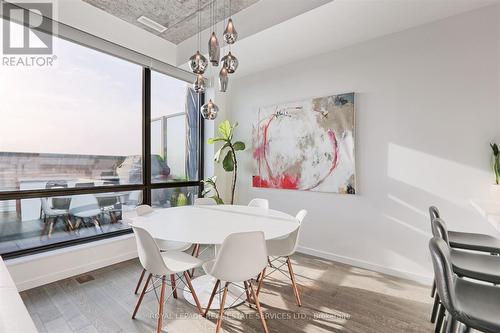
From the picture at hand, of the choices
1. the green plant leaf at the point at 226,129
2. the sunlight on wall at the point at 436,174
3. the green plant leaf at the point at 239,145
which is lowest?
the sunlight on wall at the point at 436,174

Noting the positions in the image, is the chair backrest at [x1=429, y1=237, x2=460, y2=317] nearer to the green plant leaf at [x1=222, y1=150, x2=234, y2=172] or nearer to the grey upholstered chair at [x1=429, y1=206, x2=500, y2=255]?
the grey upholstered chair at [x1=429, y1=206, x2=500, y2=255]

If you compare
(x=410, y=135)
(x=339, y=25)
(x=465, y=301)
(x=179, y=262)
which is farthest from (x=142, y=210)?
(x=410, y=135)

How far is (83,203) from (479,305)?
3722 mm

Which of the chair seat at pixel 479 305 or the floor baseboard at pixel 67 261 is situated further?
the floor baseboard at pixel 67 261

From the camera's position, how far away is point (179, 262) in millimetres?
1965

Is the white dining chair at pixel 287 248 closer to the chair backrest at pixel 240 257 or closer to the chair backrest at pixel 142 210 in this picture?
the chair backrest at pixel 240 257

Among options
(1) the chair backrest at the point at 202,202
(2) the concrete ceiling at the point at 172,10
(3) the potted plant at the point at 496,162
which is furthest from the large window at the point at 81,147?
(3) the potted plant at the point at 496,162

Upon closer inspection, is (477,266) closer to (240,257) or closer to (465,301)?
(465,301)

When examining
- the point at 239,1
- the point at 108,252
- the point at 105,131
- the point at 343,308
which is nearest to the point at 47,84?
the point at 105,131

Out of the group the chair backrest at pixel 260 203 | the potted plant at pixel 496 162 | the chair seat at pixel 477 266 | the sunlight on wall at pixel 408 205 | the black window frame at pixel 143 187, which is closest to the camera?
the chair seat at pixel 477 266

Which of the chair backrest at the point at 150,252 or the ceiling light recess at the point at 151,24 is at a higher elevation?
the ceiling light recess at the point at 151,24

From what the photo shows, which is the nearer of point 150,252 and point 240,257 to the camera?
point 240,257

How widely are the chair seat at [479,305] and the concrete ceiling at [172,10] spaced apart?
3206 mm

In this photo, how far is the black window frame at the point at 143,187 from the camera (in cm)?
258
